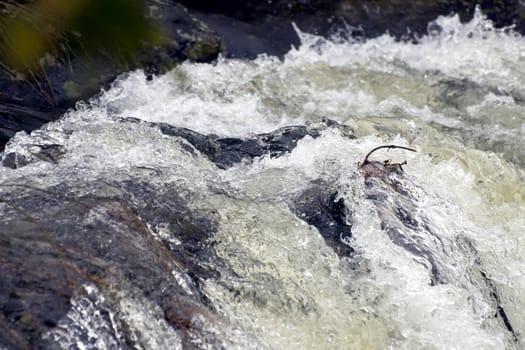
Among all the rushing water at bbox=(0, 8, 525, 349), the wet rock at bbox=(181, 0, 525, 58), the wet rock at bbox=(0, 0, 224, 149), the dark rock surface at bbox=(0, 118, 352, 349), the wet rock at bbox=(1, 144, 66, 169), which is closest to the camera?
the dark rock surface at bbox=(0, 118, 352, 349)

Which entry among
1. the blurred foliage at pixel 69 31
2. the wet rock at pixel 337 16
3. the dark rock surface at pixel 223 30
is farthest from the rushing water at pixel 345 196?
the wet rock at pixel 337 16

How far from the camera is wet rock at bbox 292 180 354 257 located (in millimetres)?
2965

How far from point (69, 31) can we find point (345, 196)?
10.4 feet

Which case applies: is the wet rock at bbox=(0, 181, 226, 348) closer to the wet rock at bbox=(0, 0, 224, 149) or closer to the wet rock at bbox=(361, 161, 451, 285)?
the wet rock at bbox=(361, 161, 451, 285)

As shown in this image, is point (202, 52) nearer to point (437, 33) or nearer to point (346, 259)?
point (437, 33)

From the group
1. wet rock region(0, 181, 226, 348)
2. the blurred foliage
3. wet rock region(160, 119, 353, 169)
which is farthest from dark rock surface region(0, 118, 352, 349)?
the blurred foliage

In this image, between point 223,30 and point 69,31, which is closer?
point 69,31

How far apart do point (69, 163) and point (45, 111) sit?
1540 mm

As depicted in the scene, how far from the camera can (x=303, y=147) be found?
3902 millimetres

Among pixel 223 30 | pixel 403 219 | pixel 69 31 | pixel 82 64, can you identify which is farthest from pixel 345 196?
pixel 223 30

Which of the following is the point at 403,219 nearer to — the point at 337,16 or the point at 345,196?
the point at 345,196

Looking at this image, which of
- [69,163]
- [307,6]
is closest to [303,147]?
[69,163]

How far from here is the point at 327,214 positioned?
315 cm

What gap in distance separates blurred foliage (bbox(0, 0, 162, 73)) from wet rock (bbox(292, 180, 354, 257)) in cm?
270
